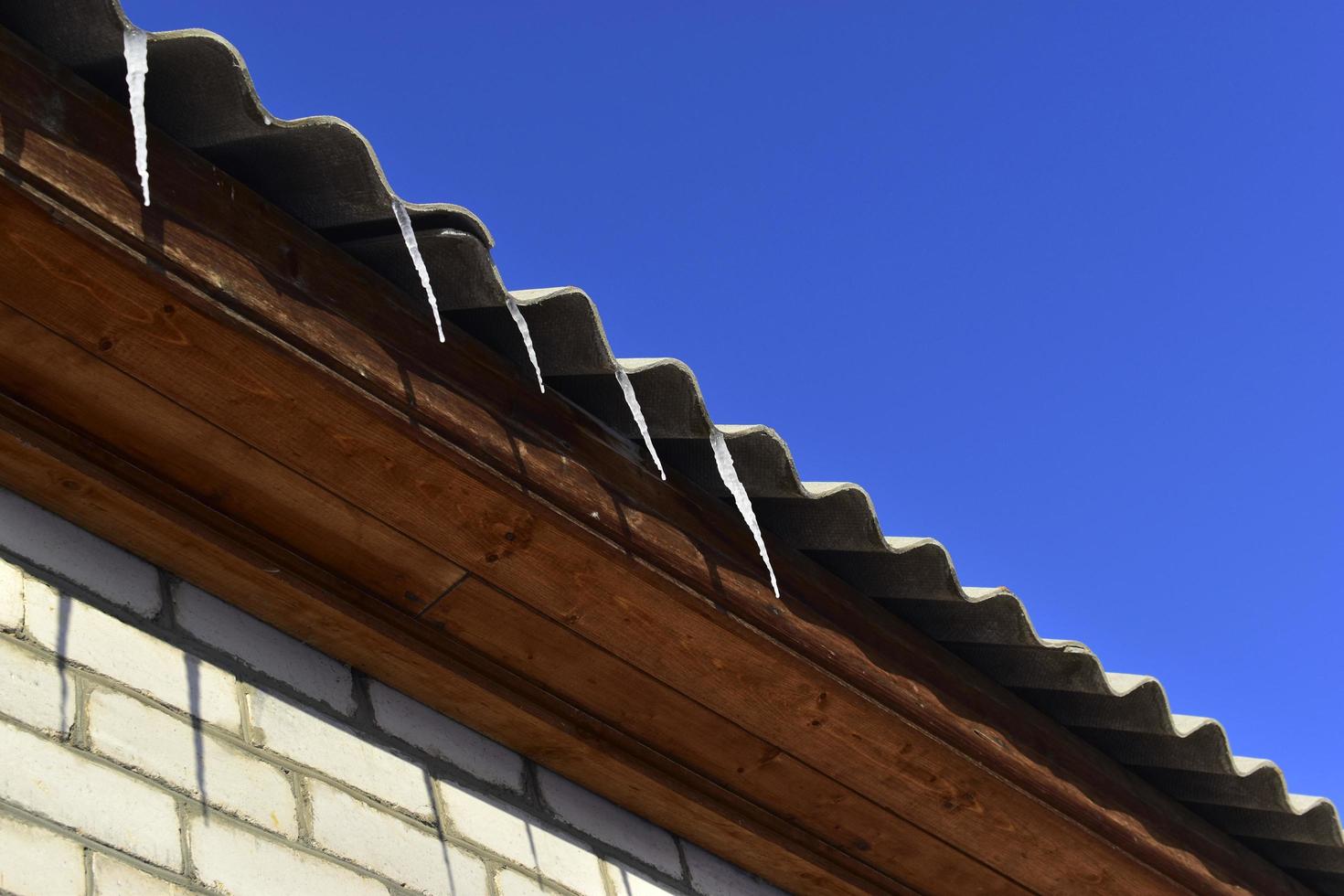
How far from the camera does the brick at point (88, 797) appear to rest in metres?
2.27

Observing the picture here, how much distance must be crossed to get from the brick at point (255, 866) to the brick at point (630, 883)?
684mm

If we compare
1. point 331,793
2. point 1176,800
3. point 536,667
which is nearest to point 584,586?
point 536,667

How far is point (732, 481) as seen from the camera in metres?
2.89

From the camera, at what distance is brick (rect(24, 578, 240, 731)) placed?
2475 millimetres

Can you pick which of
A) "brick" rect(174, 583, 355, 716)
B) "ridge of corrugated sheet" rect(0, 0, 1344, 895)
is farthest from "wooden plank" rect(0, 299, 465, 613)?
"ridge of corrugated sheet" rect(0, 0, 1344, 895)

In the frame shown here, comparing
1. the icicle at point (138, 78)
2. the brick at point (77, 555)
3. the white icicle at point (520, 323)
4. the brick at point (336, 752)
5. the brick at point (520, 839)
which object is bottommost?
the brick at point (520, 839)

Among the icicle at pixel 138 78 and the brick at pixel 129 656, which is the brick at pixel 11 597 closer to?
the brick at pixel 129 656

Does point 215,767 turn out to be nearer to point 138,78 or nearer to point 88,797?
point 88,797

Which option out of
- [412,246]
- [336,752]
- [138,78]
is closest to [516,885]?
[336,752]

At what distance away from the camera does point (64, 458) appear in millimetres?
2494

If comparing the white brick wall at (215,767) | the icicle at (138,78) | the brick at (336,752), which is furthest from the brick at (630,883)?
the icicle at (138,78)

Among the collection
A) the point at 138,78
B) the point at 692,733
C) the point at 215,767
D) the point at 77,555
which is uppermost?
the point at 138,78

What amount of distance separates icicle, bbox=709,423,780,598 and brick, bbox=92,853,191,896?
1.21 meters

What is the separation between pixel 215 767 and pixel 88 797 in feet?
0.83
